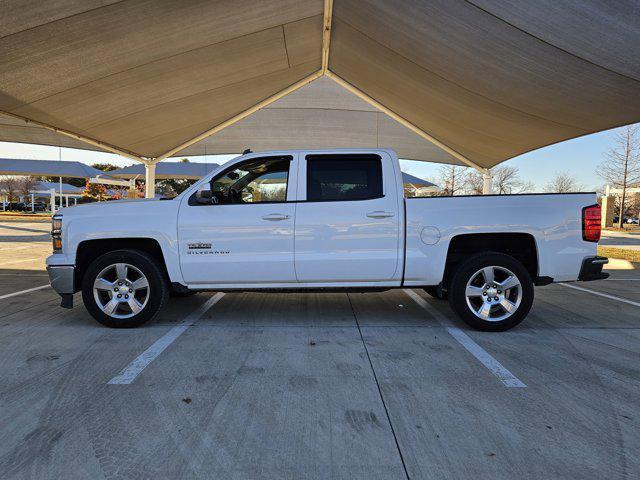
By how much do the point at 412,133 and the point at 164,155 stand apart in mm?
10787

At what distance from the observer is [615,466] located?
2.31 m

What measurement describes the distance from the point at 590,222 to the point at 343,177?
277cm

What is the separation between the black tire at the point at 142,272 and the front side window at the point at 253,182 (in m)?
1.07

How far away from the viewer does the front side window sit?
15.8ft

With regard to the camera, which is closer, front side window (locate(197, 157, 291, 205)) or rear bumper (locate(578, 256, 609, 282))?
rear bumper (locate(578, 256, 609, 282))

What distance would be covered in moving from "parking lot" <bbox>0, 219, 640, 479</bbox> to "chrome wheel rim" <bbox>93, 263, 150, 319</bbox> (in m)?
0.29

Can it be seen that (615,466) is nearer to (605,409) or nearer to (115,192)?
(605,409)

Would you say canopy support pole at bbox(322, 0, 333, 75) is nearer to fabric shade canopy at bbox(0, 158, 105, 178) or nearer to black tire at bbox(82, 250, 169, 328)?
black tire at bbox(82, 250, 169, 328)

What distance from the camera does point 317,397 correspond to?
3092 millimetres

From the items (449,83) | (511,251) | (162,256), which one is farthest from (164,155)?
(511,251)

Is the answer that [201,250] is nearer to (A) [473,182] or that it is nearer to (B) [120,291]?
(B) [120,291]

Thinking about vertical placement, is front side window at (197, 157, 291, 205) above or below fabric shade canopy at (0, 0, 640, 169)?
below

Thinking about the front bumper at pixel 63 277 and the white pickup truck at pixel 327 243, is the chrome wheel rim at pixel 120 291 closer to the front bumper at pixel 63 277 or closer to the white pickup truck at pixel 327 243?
the white pickup truck at pixel 327 243

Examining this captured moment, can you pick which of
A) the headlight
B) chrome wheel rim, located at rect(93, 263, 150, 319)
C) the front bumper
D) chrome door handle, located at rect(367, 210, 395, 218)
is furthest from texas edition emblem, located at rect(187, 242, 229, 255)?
chrome door handle, located at rect(367, 210, 395, 218)
